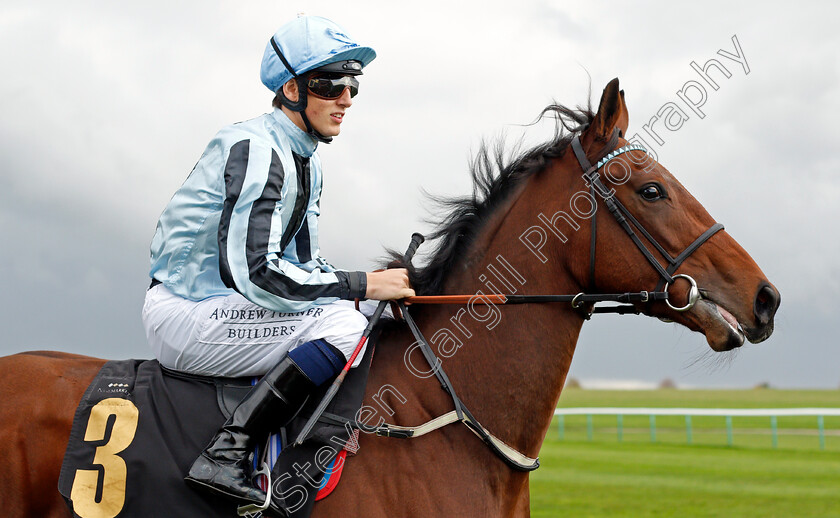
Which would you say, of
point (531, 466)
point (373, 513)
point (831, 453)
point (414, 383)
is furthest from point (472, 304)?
point (831, 453)

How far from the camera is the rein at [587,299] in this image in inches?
117

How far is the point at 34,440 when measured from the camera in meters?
2.97

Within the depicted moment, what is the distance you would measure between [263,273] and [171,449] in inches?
31.4

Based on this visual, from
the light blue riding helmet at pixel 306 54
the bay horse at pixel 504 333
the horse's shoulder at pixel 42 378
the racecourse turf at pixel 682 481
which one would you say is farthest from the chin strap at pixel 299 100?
the racecourse turf at pixel 682 481

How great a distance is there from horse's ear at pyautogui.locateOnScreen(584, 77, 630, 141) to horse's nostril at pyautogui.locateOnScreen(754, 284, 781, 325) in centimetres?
91

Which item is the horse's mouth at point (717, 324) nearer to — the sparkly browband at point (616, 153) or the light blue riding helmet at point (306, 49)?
the sparkly browband at point (616, 153)

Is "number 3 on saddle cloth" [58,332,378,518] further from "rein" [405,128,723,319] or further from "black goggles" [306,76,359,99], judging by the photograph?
"black goggles" [306,76,359,99]

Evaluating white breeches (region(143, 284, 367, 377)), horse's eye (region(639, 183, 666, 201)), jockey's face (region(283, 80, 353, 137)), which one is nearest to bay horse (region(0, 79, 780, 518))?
horse's eye (region(639, 183, 666, 201))

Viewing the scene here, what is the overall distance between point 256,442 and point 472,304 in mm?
1051

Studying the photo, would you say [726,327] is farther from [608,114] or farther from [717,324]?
[608,114]

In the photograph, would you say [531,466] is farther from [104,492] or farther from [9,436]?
[9,436]

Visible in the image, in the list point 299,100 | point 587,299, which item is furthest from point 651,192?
point 299,100

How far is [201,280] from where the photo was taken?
3.15m

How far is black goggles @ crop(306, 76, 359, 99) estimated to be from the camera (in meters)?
3.24
